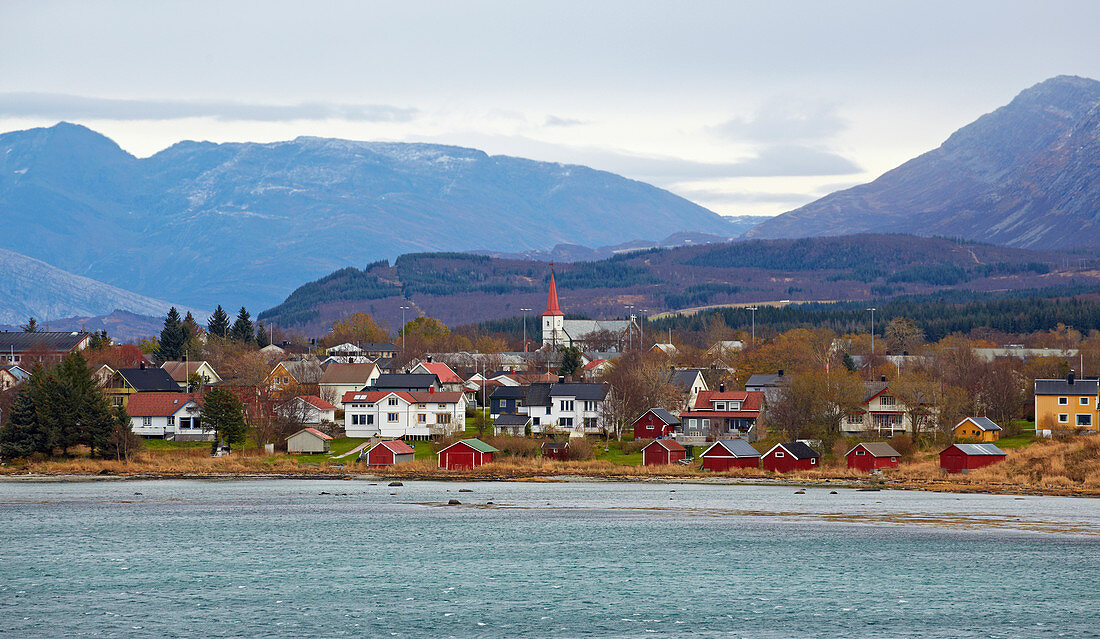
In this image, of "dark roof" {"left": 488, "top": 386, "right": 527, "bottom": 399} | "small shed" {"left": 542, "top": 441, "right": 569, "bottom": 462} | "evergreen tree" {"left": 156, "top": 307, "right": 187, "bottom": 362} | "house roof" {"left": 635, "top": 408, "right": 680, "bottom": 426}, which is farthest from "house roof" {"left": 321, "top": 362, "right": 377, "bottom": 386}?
"evergreen tree" {"left": 156, "top": 307, "right": 187, "bottom": 362}

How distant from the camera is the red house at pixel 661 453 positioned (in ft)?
285

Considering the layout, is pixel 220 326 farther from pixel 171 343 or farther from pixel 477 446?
pixel 477 446

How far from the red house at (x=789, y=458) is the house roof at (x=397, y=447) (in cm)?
2428

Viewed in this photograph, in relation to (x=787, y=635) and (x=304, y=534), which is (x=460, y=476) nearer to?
(x=304, y=534)

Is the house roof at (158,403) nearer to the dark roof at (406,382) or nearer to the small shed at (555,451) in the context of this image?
the dark roof at (406,382)

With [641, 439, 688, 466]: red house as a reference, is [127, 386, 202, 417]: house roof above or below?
above

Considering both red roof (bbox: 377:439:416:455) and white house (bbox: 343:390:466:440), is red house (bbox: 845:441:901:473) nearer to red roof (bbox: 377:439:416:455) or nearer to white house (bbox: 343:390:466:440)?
red roof (bbox: 377:439:416:455)

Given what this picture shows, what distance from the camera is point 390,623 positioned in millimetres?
37375

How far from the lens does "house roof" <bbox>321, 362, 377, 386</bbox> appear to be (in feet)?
392

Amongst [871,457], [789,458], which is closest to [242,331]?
[789,458]

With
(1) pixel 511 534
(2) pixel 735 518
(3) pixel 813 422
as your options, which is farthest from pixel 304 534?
(3) pixel 813 422

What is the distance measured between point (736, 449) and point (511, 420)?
21831 mm

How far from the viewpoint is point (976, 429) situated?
292 ft

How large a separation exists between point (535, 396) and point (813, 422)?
74.0 feet
